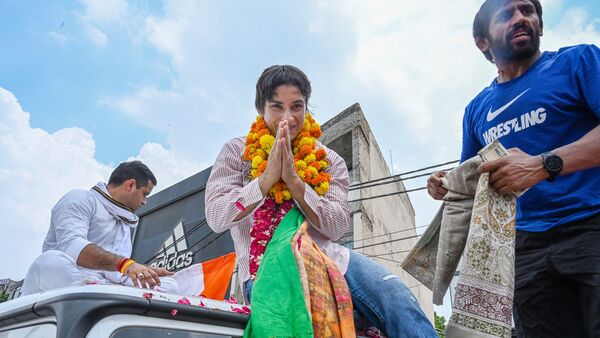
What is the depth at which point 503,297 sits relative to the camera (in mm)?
1691

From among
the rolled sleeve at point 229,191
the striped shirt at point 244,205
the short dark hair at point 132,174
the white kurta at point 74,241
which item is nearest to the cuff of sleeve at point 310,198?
the striped shirt at point 244,205

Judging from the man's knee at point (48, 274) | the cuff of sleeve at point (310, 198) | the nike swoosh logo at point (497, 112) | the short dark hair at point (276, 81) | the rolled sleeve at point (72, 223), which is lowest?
the man's knee at point (48, 274)

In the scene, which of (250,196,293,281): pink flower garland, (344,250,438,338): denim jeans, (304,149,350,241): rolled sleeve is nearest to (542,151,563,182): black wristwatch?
(344,250,438,338): denim jeans

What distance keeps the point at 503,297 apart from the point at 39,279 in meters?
2.36

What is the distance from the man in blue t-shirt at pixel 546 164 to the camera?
70.9 inches

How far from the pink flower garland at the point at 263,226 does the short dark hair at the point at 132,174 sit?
1.80 meters

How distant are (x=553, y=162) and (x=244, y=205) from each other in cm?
132

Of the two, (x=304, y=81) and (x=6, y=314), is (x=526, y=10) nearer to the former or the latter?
(x=304, y=81)

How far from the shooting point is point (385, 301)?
1.91 meters

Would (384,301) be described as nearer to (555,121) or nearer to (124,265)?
(555,121)

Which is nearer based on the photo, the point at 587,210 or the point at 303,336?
the point at 303,336

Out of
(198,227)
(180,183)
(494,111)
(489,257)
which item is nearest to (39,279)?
(489,257)

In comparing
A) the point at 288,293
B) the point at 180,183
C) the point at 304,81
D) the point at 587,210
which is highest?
the point at 180,183

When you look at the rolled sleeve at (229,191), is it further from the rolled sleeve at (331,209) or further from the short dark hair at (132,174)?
the short dark hair at (132,174)
